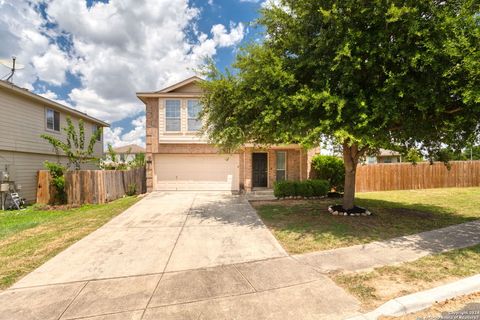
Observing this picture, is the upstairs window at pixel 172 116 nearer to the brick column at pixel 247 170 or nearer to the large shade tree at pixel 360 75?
the brick column at pixel 247 170

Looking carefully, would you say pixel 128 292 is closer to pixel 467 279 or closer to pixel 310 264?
pixel 310 264

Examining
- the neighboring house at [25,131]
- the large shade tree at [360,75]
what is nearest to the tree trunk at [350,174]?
the large shade tree at [360,75]

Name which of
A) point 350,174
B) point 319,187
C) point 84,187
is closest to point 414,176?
point 319,187

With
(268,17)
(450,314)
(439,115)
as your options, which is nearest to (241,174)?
(268,17)

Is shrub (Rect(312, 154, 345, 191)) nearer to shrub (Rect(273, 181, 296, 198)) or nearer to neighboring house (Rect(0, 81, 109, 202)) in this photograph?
shrub (Rect(273, 181, 296, 198))

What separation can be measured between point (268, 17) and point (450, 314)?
8222 millimetres

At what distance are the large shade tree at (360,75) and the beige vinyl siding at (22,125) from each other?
37.3 feet

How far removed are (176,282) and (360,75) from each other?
6.61m

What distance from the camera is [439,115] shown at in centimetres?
700

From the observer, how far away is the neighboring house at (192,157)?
15.1m

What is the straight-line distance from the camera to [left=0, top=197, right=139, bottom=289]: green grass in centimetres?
504

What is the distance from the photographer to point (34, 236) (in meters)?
7.11

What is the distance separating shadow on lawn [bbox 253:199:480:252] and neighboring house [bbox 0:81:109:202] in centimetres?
1254

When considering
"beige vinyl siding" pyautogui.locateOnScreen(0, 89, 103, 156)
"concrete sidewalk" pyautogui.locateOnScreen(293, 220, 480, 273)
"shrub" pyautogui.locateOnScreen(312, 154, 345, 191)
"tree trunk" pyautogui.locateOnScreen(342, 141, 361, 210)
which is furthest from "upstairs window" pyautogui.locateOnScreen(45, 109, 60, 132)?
"concrete sidewalk" pyautogui.locateOnScreen(293, 220, 480, 273)
